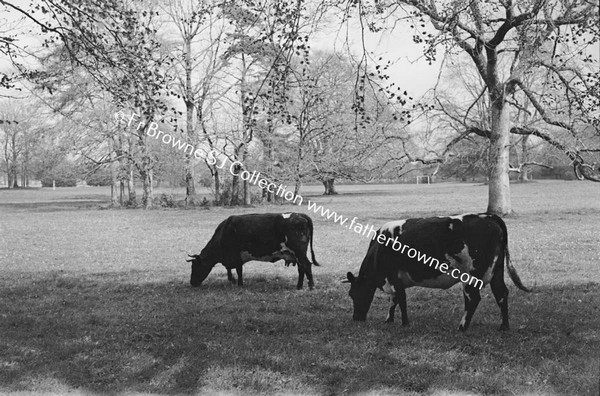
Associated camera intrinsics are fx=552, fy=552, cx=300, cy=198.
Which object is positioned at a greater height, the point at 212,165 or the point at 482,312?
the point at 212,165

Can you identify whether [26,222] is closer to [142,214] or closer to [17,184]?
[142,214]

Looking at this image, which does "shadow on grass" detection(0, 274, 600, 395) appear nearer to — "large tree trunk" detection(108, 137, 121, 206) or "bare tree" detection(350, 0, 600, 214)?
"bare tree" detection(350, 0, 600, 214)

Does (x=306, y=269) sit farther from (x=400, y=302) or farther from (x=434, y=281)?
(x=434, y=281)

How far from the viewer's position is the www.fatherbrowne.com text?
8.26 m

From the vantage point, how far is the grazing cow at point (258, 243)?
11930mm

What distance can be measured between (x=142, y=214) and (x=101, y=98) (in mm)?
7824

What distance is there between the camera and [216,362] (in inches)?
266

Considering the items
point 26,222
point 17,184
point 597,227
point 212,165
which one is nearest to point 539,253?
point 597,227

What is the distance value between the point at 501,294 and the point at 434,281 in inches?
38.5

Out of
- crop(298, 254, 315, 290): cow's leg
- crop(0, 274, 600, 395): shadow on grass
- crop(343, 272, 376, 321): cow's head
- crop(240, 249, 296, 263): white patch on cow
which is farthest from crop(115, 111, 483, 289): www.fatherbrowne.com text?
crop(240, 249, 296, 263): white patch on cow

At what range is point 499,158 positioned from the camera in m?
27.6

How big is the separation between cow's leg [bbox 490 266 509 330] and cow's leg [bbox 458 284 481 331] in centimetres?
38

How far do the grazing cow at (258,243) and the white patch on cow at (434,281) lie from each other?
11.3 feet

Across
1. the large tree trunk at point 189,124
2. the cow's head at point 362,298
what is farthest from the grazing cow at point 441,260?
the large tree trunk at point 189,124
